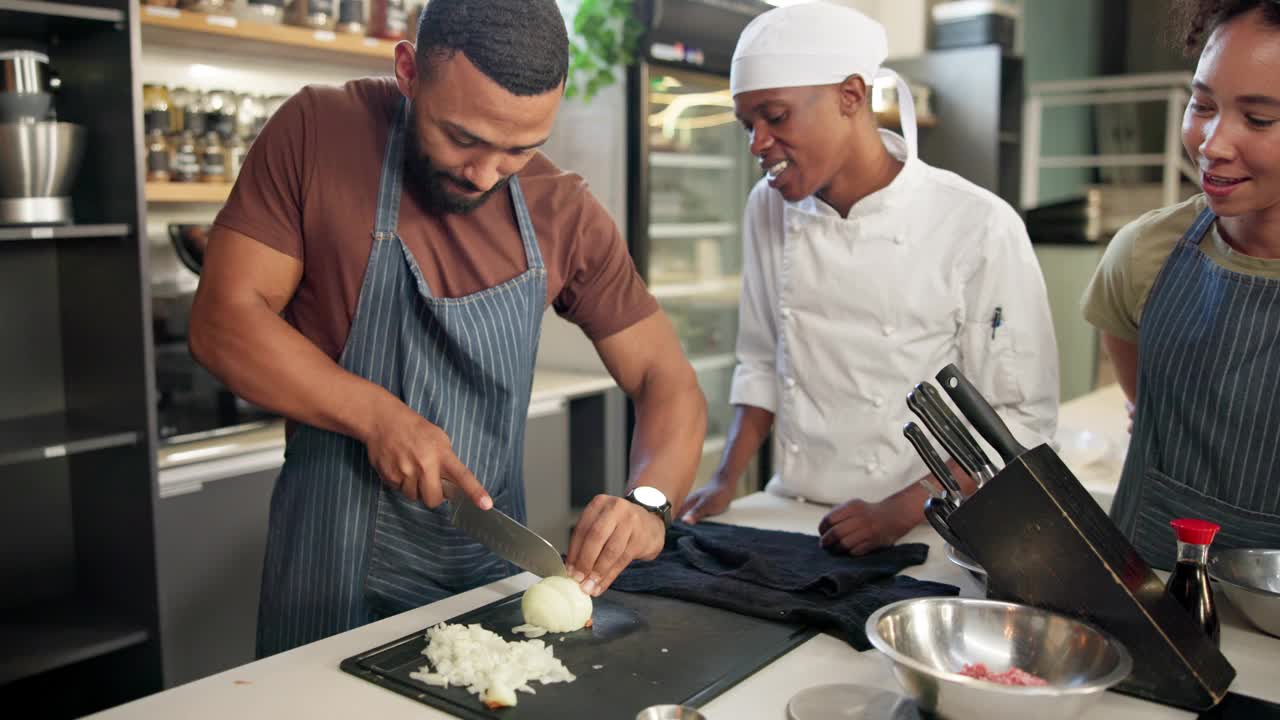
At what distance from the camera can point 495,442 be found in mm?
1661

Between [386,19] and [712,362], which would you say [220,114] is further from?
[712,362]

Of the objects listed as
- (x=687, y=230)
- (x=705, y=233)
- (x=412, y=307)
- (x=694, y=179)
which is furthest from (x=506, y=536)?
(x=694, y=179)

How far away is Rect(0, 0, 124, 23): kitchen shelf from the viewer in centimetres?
233

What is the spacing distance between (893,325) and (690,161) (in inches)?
91.1

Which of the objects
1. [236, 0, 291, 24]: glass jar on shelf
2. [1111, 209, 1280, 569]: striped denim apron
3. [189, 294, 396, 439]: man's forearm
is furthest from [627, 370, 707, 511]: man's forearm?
[236, 0, 291, 24]: glass jar on shelf

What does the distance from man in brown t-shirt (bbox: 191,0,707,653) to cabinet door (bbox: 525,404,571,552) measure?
64.4 inches

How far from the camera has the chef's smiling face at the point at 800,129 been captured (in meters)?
1.95

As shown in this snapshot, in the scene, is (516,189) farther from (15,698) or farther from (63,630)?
(15,698)

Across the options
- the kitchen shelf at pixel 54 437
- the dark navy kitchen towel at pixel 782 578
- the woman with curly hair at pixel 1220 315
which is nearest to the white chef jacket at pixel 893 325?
the woman with curly hair at pixel 1220 315

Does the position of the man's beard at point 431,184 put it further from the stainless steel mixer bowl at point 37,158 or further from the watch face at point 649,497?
the stainless steel mixer bowl at point 37,158

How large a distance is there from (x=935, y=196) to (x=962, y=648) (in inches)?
42.6

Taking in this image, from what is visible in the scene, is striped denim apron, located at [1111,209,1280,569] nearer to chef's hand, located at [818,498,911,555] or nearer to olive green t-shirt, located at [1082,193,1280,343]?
olive green t-shirt, located at [1082,193,1280,343]

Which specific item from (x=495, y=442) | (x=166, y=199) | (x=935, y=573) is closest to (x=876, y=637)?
(x=935, y=573)

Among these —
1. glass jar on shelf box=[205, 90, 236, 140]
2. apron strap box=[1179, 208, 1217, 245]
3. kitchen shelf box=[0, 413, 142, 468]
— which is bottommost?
kitchen shelf box=[0, 413, 142, 468]
